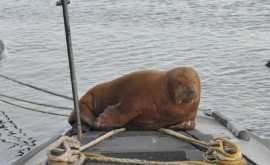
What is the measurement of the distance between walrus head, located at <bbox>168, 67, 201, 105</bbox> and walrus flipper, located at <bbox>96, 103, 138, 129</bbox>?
0.46 m

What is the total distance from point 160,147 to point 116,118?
2.82ft

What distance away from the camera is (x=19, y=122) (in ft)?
34.7

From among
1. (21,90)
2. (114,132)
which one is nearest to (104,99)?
(114,132)

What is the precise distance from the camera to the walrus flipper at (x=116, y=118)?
538cm

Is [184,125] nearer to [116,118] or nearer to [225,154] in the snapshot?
[116,118]

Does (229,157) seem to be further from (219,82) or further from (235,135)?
(219,82)

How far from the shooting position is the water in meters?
10.9

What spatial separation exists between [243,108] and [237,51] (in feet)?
17.6

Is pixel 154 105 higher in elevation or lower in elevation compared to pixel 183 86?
lower

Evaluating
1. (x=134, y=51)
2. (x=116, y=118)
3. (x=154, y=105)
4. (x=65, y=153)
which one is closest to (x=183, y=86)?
(x=154, y=105)

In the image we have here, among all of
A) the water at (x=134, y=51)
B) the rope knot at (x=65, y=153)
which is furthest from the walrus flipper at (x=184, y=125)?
the water at (x=134, y=51)

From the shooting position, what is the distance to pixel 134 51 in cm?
1675

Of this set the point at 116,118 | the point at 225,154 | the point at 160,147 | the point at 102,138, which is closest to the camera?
the point at 225,154

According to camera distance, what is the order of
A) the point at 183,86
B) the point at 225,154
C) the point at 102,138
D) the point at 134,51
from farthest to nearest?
the point at 134,51, the point at 183,86, the point at 102,138, the point at 225,154
